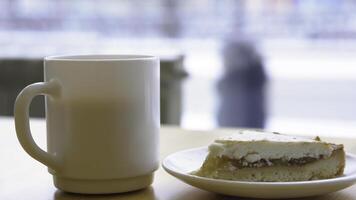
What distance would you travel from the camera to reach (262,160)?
0.56 meters

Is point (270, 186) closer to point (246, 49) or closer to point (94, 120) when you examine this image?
point (94, 120)

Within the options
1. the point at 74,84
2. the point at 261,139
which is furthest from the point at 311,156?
the point at 74,84

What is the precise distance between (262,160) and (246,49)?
6.63ft

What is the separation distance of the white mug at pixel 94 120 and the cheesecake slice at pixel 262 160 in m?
0.07

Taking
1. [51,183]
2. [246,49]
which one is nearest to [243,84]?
[246,49]

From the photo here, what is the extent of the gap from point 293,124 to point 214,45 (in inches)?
18.2

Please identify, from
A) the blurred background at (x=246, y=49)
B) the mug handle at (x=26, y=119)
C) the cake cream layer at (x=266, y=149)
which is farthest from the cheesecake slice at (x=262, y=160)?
the blurred background at (x=246, y=49)

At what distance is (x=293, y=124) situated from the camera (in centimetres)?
259

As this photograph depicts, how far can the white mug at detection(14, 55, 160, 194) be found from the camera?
57cm

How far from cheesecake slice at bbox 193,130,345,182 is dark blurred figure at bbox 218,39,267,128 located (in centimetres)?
195

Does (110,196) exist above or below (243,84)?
above

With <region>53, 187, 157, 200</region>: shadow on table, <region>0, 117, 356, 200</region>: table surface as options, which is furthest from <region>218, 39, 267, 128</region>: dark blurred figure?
Result: <region>53, 187, 157, 200</region>: shadow on table

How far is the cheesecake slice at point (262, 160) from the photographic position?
561 mm

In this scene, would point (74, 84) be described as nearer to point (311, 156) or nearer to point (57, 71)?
point (57, 71)
